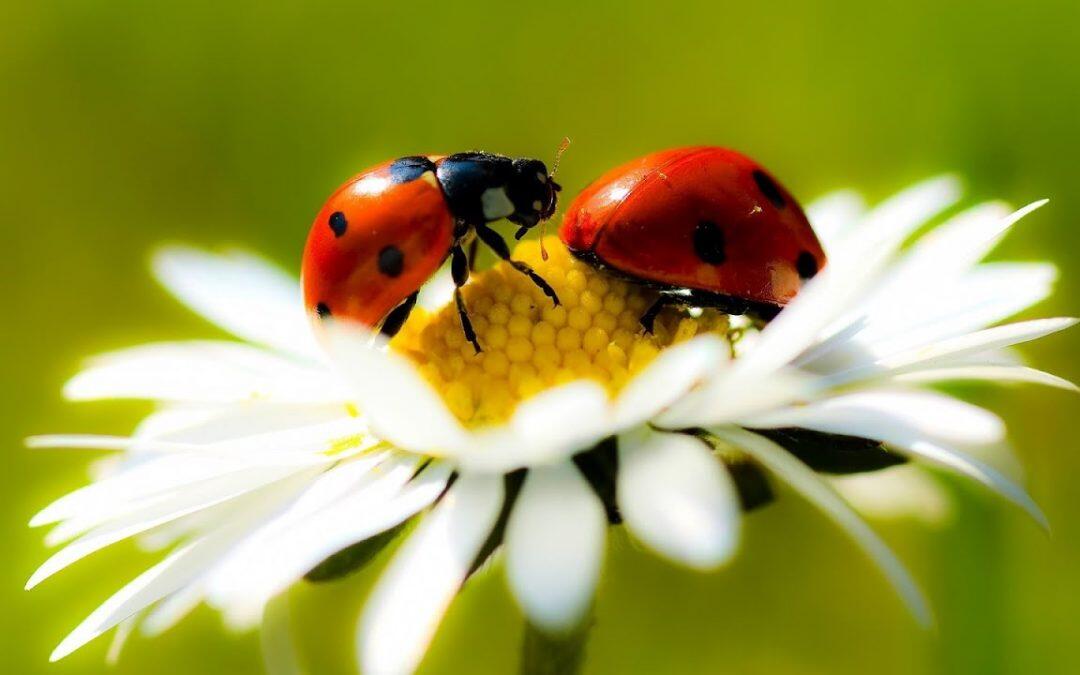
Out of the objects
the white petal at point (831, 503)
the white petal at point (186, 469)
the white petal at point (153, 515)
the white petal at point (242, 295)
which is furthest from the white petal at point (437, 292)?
the white petal at point (831, 503)

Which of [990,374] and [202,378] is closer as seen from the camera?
[990,374]

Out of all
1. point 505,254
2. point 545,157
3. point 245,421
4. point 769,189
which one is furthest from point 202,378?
point 545,157

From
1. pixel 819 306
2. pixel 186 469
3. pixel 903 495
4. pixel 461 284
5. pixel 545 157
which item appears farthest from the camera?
pixel 545 157

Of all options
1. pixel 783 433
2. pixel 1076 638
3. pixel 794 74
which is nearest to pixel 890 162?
pixel 794 74

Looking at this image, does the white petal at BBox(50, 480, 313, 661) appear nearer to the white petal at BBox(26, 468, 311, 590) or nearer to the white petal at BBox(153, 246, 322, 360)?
the white petal at BBox(26, 468, 311, 590)

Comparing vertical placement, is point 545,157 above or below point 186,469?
below

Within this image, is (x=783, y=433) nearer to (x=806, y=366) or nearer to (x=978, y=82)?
(x=806, y=366)

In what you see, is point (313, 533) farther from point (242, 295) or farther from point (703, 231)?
point (242, 295)
